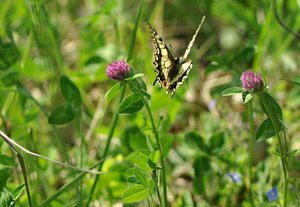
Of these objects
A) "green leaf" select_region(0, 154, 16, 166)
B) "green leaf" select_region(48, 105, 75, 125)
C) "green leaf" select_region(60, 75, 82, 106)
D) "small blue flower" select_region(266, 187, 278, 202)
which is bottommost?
"small blue flower" select_region(266, 187, 278, 202)

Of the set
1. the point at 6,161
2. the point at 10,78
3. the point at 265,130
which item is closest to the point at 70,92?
the point at 10,78

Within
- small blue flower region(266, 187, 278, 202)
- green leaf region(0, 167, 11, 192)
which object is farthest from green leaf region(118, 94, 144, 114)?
small blue flower region(266, 187, 278, 202)

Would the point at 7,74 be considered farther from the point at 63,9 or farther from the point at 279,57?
the point at 63,9

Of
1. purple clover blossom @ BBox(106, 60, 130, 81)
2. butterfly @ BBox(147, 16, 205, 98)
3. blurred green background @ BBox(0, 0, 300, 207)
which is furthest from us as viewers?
blurred green background @ BBox(0, 0, 300, 207)

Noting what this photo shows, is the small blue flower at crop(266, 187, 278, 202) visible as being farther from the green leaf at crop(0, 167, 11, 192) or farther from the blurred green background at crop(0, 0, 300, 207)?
the green leaf at crop(0, 167, 11, 192)

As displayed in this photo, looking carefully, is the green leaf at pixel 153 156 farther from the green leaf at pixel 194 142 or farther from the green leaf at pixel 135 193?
the green leaf at pixel 194 142

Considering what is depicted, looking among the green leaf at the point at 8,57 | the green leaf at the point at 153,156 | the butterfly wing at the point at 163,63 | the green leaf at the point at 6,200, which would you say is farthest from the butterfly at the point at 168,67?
the green leaf at the point at 8,57

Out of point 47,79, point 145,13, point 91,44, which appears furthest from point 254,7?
point 47,79

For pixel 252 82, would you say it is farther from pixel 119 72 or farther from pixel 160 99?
pixel 160 99
